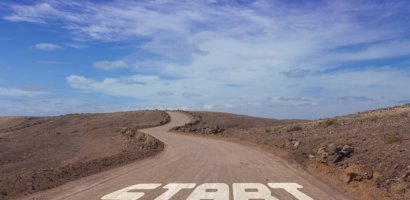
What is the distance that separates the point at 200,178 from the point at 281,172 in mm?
3481

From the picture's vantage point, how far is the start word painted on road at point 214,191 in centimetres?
1274

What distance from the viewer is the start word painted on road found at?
12742 millimetres

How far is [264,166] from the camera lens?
2059 cm

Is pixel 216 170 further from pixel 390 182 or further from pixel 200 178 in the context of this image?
pixel 390 182

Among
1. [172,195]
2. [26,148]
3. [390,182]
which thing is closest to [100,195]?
[172,195]

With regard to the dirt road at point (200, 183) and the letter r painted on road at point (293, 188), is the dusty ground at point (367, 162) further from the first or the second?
the letter r painted on road at point (293, 188)

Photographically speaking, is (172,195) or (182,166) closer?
(172,195)

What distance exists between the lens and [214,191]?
1373 cm

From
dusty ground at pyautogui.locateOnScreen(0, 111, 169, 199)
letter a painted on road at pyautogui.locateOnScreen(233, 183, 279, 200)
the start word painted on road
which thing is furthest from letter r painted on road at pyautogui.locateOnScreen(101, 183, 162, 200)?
dusty ground at pyautogui.locateOnScreen(0, 111, 169, 199)

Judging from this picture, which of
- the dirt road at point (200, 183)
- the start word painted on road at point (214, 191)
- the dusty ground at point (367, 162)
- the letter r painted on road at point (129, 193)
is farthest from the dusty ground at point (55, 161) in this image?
the dusty ground at point (367, 162)

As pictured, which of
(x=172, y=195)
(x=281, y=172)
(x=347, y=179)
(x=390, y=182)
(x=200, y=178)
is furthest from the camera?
(x=281, y=172)

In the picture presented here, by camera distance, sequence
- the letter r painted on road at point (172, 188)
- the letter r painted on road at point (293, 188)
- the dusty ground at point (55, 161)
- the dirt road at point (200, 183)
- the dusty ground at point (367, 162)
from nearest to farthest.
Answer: the letter r painted on road at point (293, 188) → the letter r painted on road at point (172, 188) → the dirt road at point (200, 183) → the dusty ground at point (367, 162) → the dusty ground at point (55, 161)

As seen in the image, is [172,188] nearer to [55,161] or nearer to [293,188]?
[293,188]

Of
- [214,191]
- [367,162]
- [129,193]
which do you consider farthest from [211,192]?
[367,162]
